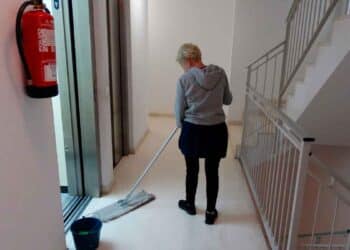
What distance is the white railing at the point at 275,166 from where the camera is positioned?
168 centimetres

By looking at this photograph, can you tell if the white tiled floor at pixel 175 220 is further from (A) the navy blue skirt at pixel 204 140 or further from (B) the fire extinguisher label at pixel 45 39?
(B) the fire extinguisher label at pixel 45 39

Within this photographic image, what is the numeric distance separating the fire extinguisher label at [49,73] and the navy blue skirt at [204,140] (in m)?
1.13

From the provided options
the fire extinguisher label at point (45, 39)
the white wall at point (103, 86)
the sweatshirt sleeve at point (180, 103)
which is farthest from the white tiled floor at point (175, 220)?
the fire extinguisher label at point (45, 39)

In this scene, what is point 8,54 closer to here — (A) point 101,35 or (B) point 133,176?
(A) point 101,35

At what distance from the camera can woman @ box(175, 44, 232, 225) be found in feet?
7.20

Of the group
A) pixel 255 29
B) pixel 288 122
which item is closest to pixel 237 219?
pixel 288 122

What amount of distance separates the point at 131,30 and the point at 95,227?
2.34 metres

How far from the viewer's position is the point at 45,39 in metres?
1.36

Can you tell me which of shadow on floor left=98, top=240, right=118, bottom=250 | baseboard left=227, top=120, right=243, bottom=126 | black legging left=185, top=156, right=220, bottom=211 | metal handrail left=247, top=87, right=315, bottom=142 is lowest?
baseboard left=227, top=120, right=243, bottom=126

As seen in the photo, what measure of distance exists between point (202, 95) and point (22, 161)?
126 centimetres

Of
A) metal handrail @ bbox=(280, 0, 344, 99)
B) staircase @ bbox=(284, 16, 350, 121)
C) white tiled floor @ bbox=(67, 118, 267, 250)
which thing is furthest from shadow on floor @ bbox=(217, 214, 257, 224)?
metal handrail @ bbox=(280, 0, 344, 99)

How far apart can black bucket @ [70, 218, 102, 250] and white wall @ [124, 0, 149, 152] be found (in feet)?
5.95

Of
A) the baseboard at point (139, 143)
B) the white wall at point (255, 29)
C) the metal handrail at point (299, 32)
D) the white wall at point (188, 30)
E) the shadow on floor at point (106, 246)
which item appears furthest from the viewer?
the white wall at point (188, 30)

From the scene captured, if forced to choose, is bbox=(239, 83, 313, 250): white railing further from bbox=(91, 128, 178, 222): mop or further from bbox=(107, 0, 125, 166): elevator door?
bbox=(107, 0, 125, 166): elevator door
